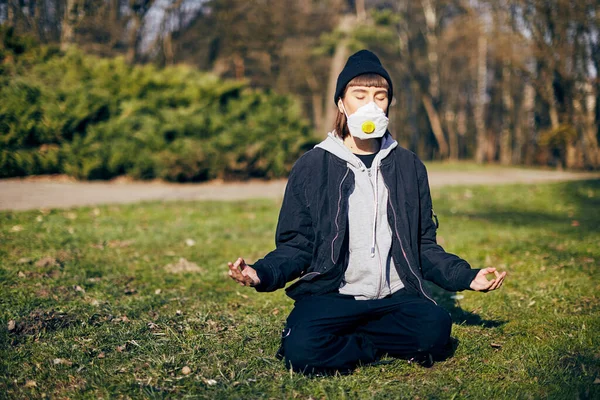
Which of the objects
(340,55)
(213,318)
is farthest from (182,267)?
(340,55)

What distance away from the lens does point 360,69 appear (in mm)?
3385

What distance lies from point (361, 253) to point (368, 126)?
68cm

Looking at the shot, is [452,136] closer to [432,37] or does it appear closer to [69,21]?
[432,37]

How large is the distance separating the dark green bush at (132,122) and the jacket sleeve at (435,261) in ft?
29.3

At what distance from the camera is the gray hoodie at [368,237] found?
3.30m

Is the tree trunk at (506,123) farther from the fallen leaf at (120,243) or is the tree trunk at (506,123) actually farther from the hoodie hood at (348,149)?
the hoodie hood at (348,149)

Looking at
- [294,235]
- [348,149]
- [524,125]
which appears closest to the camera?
[294,235]

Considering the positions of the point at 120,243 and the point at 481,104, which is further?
the point at 481,104

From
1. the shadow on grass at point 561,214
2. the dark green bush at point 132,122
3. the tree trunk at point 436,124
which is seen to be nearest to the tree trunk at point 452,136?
the tree trunk at point 436,124

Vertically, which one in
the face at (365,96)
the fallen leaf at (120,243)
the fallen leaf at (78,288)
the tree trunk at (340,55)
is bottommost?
the fallen leaf at (120,243)

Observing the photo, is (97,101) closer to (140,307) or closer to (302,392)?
(140,307)

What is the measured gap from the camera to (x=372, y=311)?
10.7 feet

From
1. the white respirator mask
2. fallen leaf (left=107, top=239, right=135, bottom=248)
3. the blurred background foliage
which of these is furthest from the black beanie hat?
the blurred background foliage

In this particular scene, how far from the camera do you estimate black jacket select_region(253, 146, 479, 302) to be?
10.7 feet
